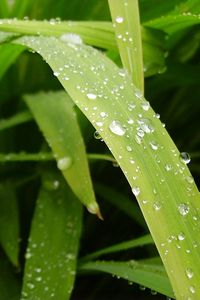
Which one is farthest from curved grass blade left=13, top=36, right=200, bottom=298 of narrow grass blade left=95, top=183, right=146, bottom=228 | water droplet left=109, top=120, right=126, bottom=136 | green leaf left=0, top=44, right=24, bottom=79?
narrow grass blade left=95, top=183, right=146, bottom=228

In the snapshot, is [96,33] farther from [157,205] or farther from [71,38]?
[157,205]

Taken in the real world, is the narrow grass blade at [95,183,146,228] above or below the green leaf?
below

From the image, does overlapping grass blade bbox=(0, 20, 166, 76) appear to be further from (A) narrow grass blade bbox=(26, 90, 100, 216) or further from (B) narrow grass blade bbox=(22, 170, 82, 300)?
(B) narrow grass blade bbox=(22, 170, 82, 300)

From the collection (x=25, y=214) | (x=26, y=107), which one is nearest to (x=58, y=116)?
(x=26, y=107)

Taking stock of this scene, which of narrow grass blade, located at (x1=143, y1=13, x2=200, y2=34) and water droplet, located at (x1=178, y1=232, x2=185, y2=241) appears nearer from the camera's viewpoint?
water droplet, located at (x1=178, y1=232, x2=185, y2=241)

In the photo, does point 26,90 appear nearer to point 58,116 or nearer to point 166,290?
point 58,116

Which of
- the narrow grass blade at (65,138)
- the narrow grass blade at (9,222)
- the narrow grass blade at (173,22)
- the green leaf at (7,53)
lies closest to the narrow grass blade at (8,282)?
the narrow grass blade at (9,222)

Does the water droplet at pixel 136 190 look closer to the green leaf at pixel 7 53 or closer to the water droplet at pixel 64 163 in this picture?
the water droplet at pixel 64 163
